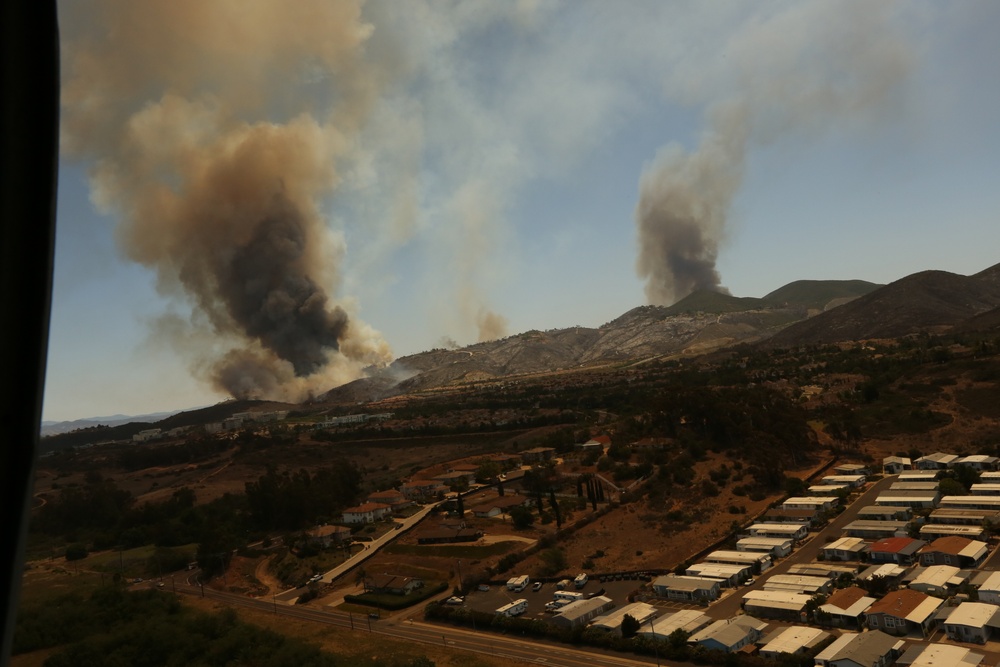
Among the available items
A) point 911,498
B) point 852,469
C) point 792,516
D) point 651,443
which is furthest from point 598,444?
point 911,498

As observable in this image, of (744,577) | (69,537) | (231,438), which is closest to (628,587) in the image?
(744,577)

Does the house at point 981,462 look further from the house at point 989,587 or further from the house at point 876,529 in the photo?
the house at point 989,587

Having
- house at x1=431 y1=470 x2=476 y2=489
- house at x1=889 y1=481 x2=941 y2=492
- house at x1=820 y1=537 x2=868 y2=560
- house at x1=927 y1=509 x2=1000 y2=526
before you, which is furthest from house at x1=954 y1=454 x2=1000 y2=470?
house at x1=431 y1=470 x2=476 y2=489

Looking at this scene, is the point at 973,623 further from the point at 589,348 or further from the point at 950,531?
the point at 589,348

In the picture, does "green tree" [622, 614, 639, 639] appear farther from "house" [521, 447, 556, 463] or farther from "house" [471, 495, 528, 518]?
"house" [521, 447, 556, 463]

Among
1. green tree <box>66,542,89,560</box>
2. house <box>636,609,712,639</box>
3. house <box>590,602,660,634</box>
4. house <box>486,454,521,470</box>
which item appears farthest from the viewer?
house <box>486,454,521,470</box>

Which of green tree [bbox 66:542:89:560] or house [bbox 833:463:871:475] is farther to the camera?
green tree [bbox 66:542:89:560]

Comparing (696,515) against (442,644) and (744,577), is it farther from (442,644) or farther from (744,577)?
(442,644)

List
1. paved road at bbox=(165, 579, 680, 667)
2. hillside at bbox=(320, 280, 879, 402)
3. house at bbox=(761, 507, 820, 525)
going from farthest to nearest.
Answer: hillside at bbox=(320, 280, 879, 402) < house at bbox=(761, 507, 820, 525) < paved road at bbox=(165, 579, 680, 667)
